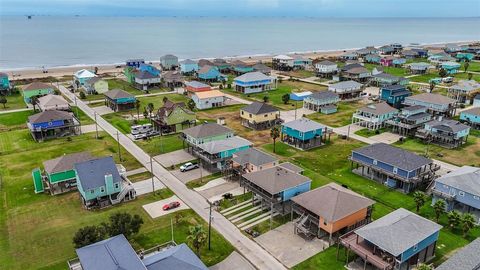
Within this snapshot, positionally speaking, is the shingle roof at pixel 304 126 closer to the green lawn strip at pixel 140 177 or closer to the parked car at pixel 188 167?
the parked car at pixel 188 167

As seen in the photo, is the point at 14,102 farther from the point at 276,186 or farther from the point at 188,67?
the point at 276,186

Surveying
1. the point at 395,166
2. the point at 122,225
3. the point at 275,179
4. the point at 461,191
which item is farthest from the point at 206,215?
the point at 461,191

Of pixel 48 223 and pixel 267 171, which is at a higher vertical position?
pixel 267 171

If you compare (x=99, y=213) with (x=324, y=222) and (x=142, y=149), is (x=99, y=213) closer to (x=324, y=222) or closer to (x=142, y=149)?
(x=142, y=149)

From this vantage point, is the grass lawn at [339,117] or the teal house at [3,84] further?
the teal house at [3,84]

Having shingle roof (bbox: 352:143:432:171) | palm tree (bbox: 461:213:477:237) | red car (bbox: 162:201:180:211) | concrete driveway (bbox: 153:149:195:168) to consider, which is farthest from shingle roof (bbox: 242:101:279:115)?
palm tree (bbox: 461:213:477:237)

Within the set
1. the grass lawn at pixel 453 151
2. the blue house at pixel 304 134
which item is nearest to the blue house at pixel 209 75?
the blue house at pixel 304 134

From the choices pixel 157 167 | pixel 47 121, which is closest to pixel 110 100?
pixel 47 121
